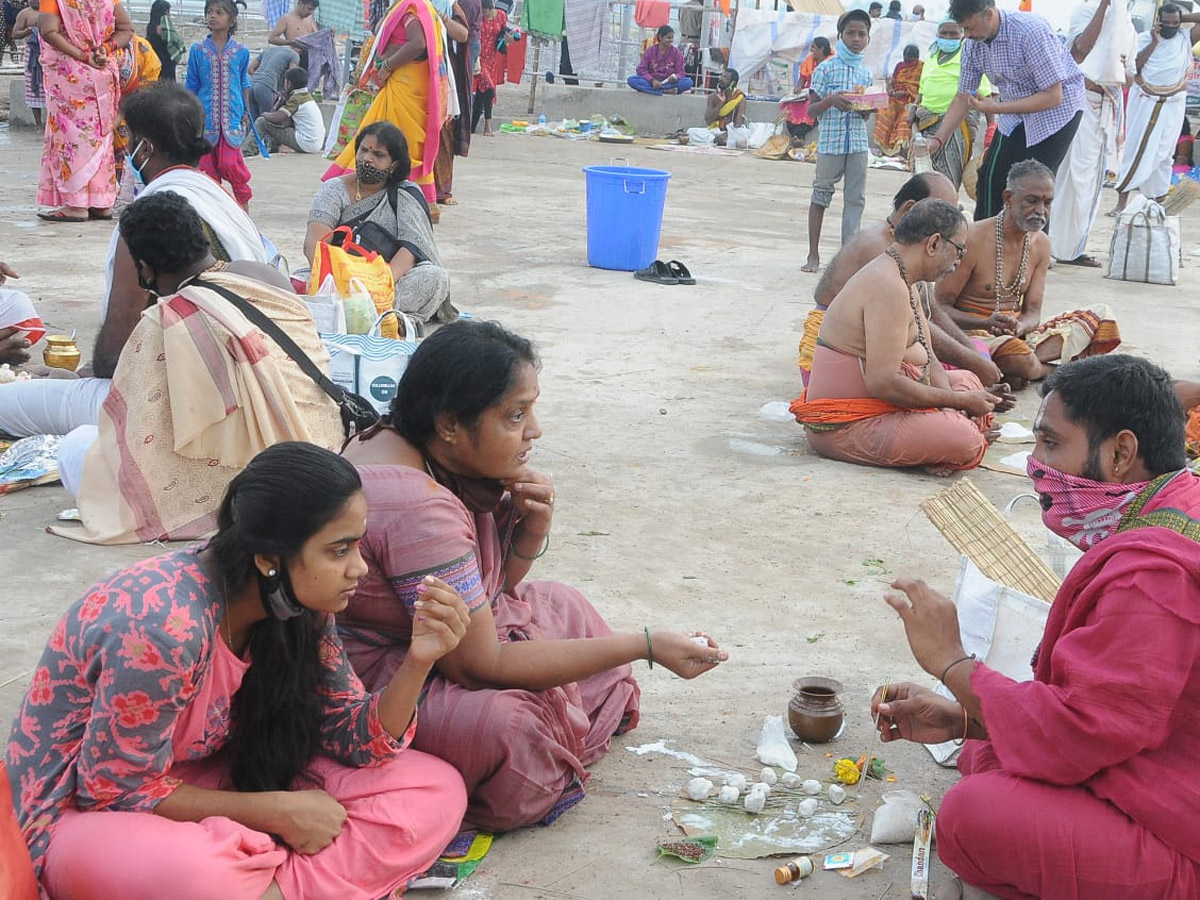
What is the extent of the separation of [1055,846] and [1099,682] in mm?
369

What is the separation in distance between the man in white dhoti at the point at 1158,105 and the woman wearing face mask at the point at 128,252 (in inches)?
418

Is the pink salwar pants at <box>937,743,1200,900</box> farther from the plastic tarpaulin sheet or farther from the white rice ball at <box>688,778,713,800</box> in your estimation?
the plastic tarpaulin sheet

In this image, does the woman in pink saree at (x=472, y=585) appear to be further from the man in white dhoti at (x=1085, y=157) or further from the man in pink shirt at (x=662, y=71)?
the man in pink shirt at (x=662, y=71)

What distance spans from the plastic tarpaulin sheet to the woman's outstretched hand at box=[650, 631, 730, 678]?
2026 cm

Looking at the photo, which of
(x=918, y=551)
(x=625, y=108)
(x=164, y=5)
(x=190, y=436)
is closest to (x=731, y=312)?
(x=918, y=551)

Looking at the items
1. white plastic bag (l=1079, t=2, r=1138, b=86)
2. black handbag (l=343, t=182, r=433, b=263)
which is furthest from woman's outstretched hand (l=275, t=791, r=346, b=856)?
white plastic bag (l=1079, t=2, r=1138, b=86)

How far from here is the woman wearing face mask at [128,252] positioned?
4.73 metres

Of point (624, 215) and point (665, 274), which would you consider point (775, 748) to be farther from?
point (624, 215)

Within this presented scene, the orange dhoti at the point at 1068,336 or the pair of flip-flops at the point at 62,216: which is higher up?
the orange dhoti at the point at 1068,336

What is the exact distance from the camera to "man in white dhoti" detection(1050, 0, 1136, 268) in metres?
10.4

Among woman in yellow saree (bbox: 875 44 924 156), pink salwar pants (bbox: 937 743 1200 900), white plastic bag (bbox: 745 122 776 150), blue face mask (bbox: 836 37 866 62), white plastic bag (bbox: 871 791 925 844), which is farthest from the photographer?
white plastic bag (bbox: 745 122 776 150)

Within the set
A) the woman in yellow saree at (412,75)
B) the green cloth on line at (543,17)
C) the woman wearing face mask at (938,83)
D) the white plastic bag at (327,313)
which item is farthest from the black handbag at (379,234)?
the green cloth on line at (543,17)

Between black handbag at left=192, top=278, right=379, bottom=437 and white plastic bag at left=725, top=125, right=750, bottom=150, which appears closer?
black handbag at left=192, top=278, right=379, bottom=437

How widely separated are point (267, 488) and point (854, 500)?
3340mm
